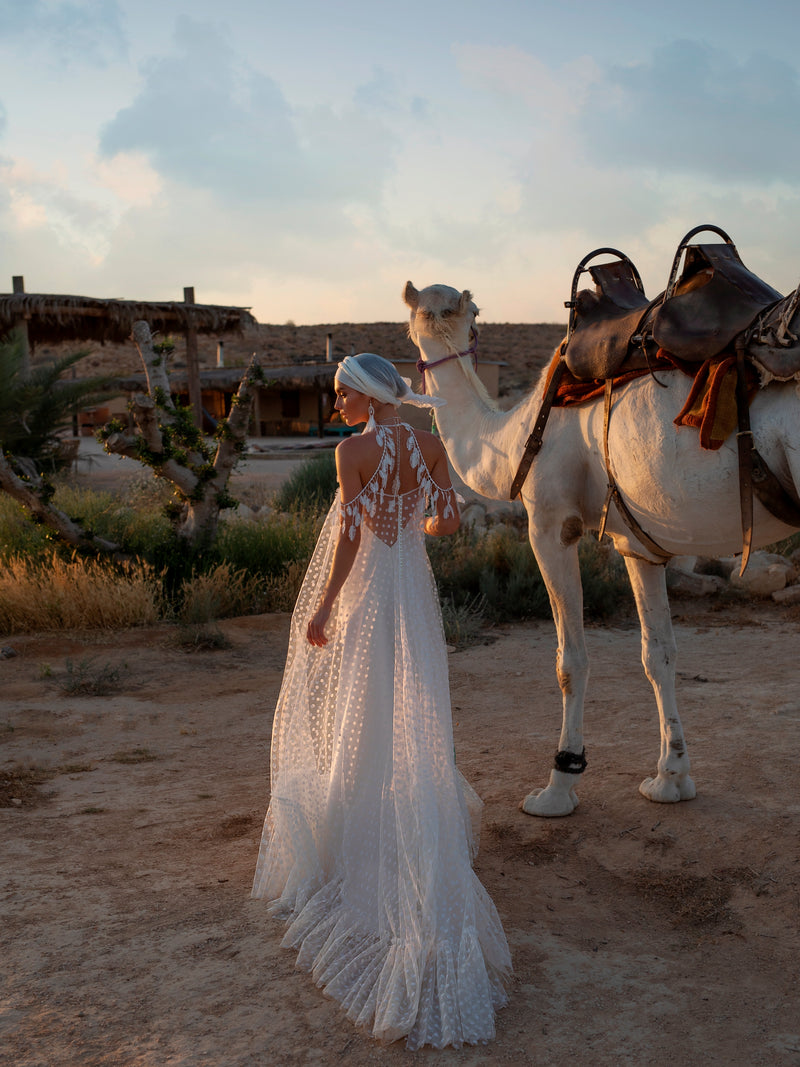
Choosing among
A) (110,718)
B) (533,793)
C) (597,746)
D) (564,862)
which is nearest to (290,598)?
(110,718)

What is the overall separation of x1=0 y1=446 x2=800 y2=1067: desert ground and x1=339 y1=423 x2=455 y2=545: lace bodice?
4.58ft

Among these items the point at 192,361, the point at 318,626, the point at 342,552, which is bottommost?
the point at 318,626

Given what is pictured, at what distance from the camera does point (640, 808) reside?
416cm

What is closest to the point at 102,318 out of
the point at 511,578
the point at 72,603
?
the point at 72,603

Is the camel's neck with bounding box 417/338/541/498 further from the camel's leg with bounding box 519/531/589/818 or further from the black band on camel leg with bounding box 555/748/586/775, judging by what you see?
the black band on camel leg with bounding box 555/748/586/775

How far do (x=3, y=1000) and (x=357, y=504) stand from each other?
5.94ft

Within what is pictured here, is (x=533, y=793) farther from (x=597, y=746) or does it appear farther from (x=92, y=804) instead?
(x=92, y=804)

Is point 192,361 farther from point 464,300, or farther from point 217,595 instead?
point 464,300

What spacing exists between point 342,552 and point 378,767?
726 mm

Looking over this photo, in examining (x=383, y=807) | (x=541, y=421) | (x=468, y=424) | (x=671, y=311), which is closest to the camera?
(x=383, y=807)

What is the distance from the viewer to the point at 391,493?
3.20 meters

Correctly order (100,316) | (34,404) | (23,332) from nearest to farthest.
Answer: (34,404) → (23,332) → (100,316)

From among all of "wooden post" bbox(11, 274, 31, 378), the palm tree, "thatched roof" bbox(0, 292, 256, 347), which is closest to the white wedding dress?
the palm tree

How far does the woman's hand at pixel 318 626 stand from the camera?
3.18 metres
